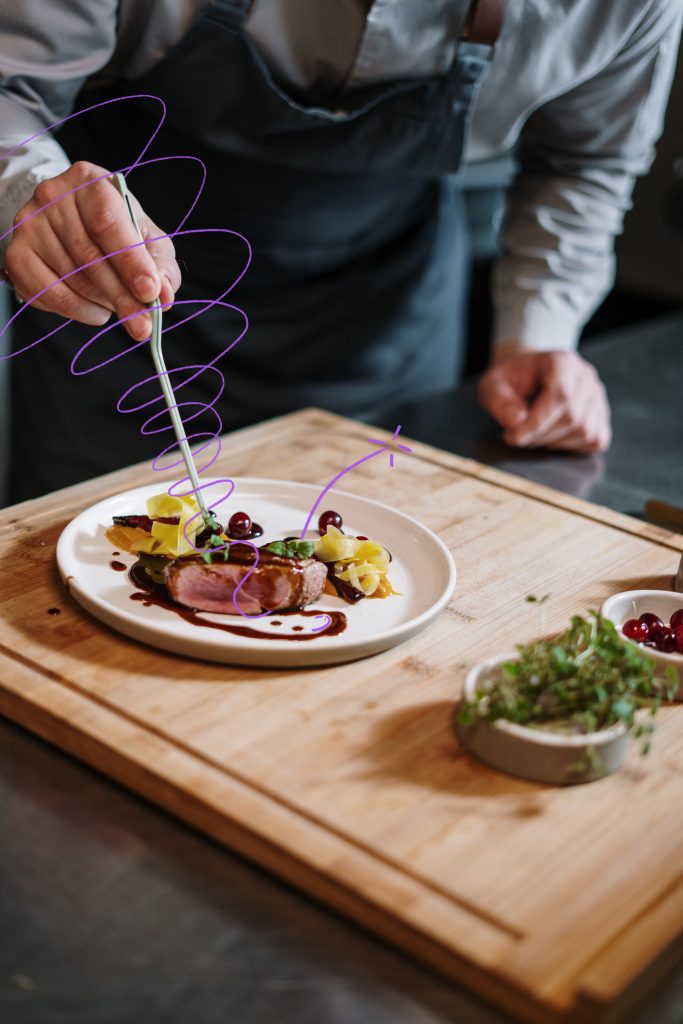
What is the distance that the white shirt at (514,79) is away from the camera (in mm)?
1283

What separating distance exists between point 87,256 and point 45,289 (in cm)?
6

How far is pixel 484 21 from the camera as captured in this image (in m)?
1.43

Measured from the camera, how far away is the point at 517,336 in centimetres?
180

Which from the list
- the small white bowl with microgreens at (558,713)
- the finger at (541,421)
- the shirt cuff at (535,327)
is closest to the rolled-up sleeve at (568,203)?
the shirt cuff at (535,327)

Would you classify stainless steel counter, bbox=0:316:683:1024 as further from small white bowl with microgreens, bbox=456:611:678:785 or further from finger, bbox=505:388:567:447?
finger, bbox=505:388:567:447

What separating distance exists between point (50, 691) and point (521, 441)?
0.95 meters

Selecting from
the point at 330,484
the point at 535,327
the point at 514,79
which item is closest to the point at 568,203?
the point at 535,327

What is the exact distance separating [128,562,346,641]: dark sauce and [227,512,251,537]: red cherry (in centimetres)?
12

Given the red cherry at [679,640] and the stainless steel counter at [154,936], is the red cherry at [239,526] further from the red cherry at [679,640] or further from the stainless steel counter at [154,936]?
the red cherry at [679,640]

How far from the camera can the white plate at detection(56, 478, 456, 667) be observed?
38.1 inches

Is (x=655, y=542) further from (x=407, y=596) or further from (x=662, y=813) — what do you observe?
(x=662, y=813)

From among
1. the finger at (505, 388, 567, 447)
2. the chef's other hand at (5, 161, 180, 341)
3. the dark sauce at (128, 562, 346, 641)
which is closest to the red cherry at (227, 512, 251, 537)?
the dark sauce at (128, 562, 346, 641)

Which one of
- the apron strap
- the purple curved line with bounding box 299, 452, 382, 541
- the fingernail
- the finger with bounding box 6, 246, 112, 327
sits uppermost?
the apron strap

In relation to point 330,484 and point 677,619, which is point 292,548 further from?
point 677,619
